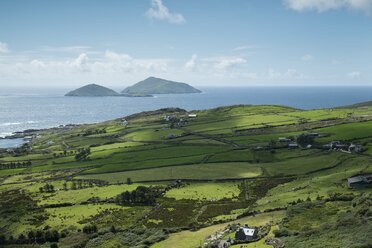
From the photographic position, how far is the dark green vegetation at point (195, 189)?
220 feet

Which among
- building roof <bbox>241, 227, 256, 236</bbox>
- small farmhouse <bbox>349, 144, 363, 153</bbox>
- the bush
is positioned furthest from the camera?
small farmhouse <bbox>349, 144, 363, 153</bbox>

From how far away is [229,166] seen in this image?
124 m

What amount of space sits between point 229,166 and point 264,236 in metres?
64.6

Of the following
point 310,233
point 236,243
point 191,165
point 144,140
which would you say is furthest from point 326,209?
point 144,140

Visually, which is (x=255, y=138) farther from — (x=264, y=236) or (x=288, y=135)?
(x=264, y=236)

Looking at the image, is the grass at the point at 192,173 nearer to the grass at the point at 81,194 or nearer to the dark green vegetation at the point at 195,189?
the dark green vegetation at the point at 195,189

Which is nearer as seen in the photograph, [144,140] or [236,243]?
[236,243]

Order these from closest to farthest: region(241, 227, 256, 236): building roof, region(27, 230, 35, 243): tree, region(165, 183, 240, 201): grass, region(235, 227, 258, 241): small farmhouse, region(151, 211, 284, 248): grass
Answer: region(235, 227, 258, 241): small farmhouse < region(241, 227, 256, 236): building roof < region(151, 211, 284, 248): grass < region(27, 230, 35, 243): tree < region(165, 183, 240, 201): grass

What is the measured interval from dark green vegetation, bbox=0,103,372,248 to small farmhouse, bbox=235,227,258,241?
175cm

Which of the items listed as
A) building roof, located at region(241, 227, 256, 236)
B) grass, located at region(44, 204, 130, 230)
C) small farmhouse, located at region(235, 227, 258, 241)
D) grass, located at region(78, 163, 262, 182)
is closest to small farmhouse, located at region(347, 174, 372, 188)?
grass, located at region(78, 163, 262, 182)

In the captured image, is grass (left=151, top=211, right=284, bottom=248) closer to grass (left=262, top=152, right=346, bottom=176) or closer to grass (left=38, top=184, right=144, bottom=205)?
grass (left=38, top=184, right=144, bottom=205)

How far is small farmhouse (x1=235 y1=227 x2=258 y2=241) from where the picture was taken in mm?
58906

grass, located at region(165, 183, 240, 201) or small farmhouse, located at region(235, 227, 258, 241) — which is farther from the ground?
small farmhouse, located at region(235, 227, 258, 241)

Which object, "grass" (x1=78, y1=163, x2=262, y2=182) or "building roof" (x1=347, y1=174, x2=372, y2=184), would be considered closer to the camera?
"building roof" (x1=347, y1=174, x2=372, y2=184)
